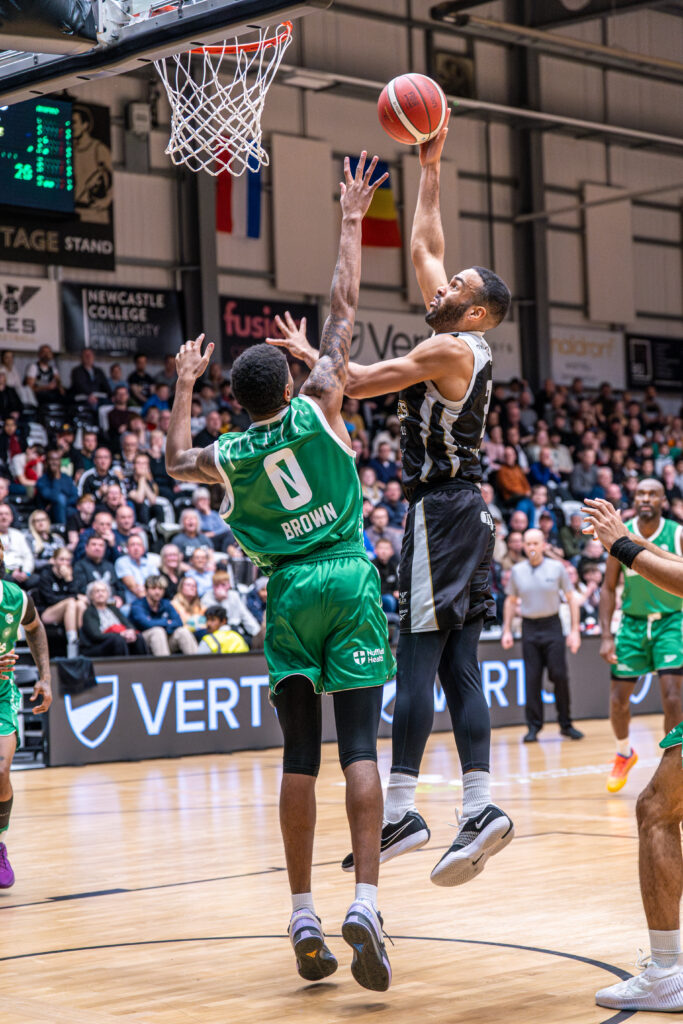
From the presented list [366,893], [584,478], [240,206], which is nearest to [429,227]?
[366,893]

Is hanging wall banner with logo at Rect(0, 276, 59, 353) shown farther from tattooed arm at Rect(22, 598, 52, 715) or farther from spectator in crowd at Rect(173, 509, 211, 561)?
tattooed arm at Rect(22, 598, 52, 715)

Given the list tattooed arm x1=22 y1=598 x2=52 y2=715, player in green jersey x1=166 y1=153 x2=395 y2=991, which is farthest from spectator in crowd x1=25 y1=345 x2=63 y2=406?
player in green jersey x1=166 y1=153 x2=395 y2=991

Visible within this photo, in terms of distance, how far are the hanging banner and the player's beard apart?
23.5m

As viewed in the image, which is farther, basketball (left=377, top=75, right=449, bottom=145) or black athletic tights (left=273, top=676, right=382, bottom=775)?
basketball (left=377, top=75, right=449, bottom=145)

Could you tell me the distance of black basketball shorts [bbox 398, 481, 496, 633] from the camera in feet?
18.5

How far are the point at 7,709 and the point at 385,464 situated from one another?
521 inches

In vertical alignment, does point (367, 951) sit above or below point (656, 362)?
below

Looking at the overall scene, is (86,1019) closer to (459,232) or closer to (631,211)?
(459,232)

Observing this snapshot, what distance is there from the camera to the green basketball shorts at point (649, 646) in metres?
10.1

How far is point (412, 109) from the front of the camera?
19.7ft

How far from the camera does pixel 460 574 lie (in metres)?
5.68

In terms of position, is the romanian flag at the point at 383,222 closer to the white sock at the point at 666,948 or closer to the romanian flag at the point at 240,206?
the romanian flag at the point at 240,206

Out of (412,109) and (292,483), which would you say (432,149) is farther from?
(292,483)

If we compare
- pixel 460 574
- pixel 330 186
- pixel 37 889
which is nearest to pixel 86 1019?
pixel 460 574
